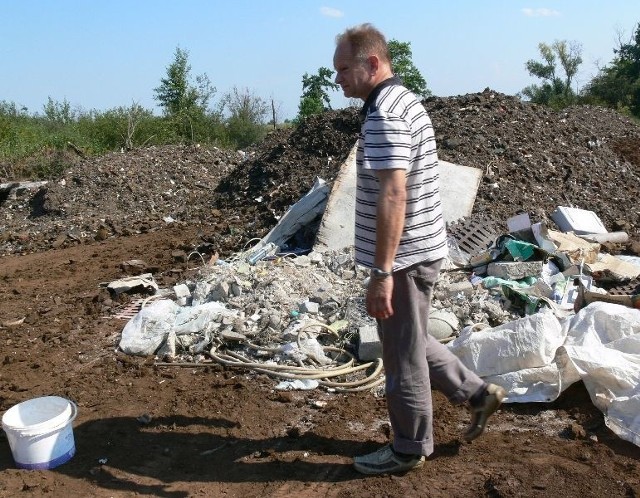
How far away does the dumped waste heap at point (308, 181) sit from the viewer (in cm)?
859

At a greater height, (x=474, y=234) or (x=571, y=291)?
(x=474, y=234)

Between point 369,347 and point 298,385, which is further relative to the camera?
point 369,347

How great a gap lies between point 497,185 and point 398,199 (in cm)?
589

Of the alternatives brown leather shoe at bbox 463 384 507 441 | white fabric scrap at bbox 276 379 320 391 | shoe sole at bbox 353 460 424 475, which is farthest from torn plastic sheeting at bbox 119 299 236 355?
brown leather shoe at bbox 463 384 507 441

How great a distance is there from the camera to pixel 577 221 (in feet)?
24.7

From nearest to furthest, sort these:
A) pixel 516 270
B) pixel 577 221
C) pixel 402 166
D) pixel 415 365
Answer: pixel 402 166 < pixel 415 365 < pixel 516 270 < pixel 577 221

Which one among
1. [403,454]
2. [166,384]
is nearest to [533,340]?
[403,454]

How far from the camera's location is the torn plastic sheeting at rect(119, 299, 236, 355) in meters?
5.05

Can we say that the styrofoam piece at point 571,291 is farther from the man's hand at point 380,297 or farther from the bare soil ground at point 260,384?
the man's hand at point 380,297

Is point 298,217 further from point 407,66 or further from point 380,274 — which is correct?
point 407,66

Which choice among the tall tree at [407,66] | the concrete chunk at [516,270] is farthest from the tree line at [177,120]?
the concrete chunk at [516,270]

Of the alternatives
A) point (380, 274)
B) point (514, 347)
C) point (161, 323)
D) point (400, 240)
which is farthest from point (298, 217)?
point (380, 274)

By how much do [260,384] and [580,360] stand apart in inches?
76.6

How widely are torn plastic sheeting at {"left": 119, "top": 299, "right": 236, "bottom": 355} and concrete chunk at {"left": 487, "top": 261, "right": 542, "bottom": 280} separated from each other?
219 cm
